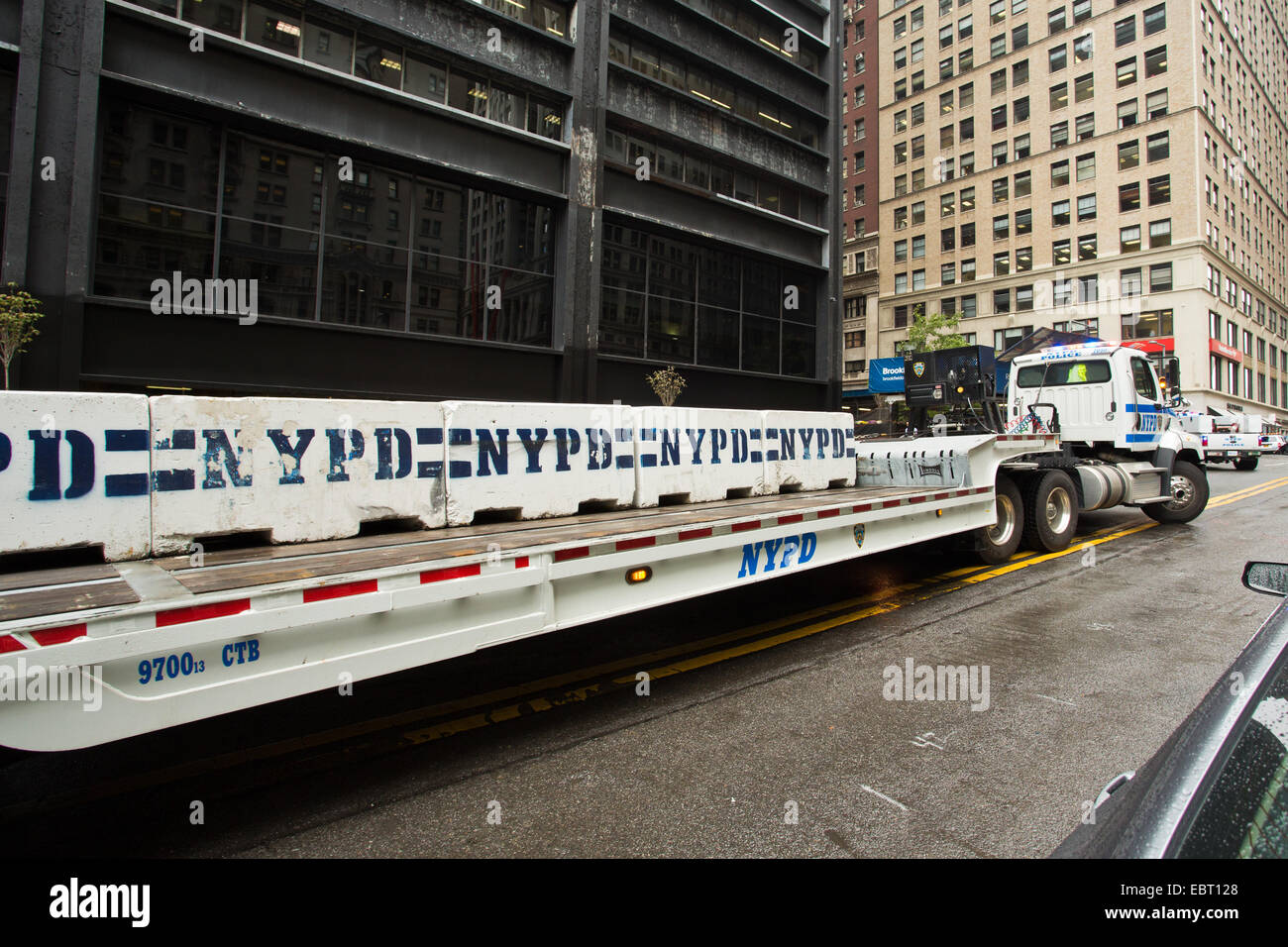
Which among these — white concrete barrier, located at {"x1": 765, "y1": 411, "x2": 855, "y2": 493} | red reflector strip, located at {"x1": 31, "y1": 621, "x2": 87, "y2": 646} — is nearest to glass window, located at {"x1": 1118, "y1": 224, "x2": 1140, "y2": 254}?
white concrete barrier, located at {"x1": 765, "y1": 411, "x2": 855, "y2": 493}

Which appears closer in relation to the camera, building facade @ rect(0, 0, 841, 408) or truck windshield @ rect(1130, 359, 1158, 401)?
truck windshield @ rect(1130, 359, 1158, 401)

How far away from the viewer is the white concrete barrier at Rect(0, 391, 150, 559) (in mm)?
2877

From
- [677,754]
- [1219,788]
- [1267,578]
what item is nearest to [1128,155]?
[1267,578]

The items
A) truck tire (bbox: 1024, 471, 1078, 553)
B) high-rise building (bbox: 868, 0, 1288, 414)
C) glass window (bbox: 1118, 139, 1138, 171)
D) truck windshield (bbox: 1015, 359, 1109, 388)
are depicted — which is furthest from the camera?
glass window (bbox: 1118, 139, 1138, 171)

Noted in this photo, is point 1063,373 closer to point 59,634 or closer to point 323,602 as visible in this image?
point 323,602

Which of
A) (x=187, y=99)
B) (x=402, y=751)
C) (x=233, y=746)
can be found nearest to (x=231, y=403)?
(x=233, y=746)

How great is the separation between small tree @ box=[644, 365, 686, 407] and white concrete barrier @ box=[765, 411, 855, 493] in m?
12.7

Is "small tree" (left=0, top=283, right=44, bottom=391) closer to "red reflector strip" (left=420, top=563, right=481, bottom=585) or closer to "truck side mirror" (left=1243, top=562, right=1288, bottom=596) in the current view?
"red reflector strip" (left=420, top=563, right=481, bottom=585)

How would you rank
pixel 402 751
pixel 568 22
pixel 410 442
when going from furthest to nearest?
1. pixel 568 22
2. pixel 410 442
3. pixel 402 751

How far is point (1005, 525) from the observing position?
7973mm

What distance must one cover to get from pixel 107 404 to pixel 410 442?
148cm

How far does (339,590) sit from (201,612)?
462 mm
